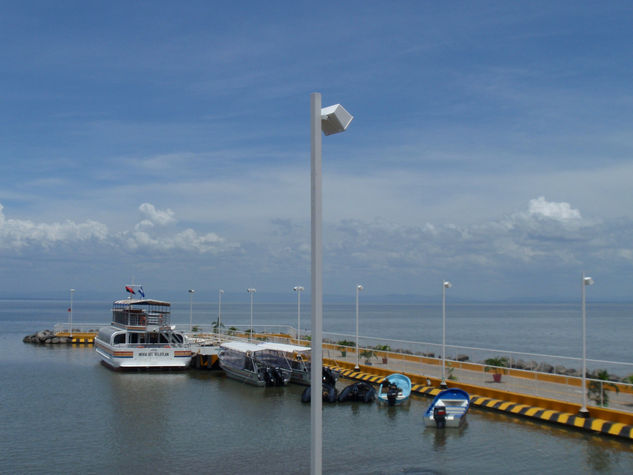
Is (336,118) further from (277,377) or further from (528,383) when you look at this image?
(277,377)

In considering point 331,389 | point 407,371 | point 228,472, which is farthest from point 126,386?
point 228,472

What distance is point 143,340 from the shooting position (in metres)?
45.1

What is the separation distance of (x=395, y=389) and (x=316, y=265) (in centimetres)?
Result: 2170

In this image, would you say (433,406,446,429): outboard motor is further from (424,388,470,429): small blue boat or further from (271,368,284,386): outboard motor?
(271,368,284,386): outboard motor

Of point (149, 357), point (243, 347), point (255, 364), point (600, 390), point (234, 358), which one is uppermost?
point (600, 390)

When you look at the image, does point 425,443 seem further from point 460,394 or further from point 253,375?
point 253,375

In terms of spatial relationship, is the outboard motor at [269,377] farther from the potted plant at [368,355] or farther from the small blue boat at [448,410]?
the small blue boat at [448,410]

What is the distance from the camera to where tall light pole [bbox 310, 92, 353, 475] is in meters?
6.92

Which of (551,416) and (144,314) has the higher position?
(144,314)

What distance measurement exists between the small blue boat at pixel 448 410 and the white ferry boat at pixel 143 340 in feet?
76.0

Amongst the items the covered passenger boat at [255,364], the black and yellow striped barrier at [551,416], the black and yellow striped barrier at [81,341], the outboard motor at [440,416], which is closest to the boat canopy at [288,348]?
the covered passenger boat at [255,364]

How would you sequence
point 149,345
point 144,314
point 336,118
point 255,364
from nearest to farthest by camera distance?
point 336,118, point 255,364, point 149,345, point 144,314

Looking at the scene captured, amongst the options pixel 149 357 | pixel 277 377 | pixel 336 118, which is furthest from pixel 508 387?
pixel 149 357

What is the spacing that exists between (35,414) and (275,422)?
439 inches
